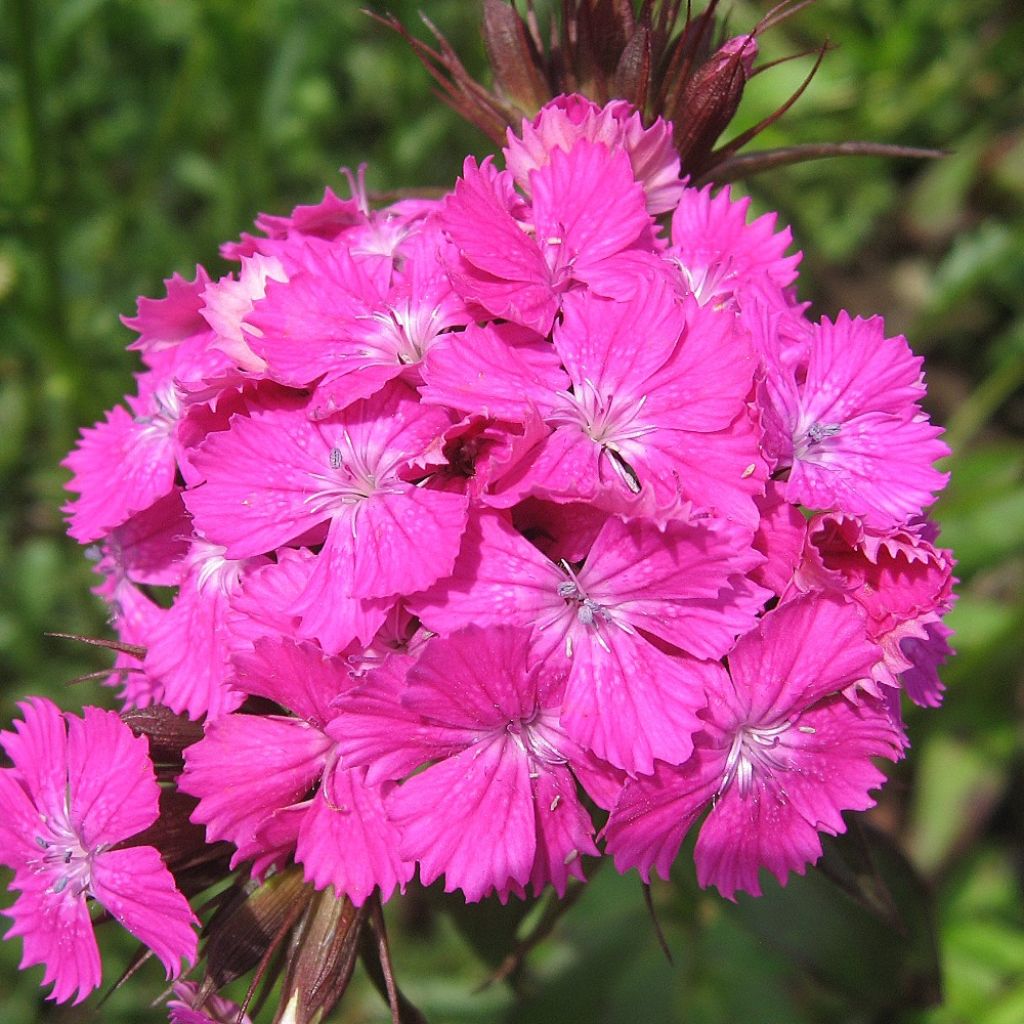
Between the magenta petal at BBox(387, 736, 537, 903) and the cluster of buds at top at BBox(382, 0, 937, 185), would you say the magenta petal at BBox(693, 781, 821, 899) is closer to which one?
the magenta petal at BBox(387, 736, 537, 903)

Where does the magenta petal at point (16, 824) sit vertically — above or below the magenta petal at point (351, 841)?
below

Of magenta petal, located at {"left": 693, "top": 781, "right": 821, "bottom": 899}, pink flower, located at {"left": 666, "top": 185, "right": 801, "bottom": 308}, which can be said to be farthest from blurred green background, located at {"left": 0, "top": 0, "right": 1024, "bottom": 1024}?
pink flower, located at {"left": 666, "top": 185, "right": 801, "bottom": 308}

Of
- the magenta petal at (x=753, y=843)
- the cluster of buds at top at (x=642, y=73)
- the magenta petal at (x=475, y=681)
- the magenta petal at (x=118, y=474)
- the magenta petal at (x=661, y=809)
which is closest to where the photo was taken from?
the magenta petal at (x=475, y=681)

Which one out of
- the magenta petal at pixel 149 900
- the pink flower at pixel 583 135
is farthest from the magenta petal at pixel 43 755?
the pink flower at pixel 583 135

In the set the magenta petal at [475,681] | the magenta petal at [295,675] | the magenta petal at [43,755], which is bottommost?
the magenta petal at [43,755]

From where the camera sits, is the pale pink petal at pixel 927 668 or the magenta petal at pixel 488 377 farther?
the pale pink petal at pixel 927 668

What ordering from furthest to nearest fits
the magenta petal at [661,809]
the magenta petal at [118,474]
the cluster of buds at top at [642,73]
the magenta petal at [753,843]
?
the cluster of buds at top at [642,73] < the magenta petal at [118,474] < the magenta petal at [753,843] < the magenta petal at [661,809]

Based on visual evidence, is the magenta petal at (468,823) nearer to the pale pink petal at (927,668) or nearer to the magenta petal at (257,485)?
the magenta petal at (257,485)

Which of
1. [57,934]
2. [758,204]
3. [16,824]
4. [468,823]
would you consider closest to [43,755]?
[16,824]
